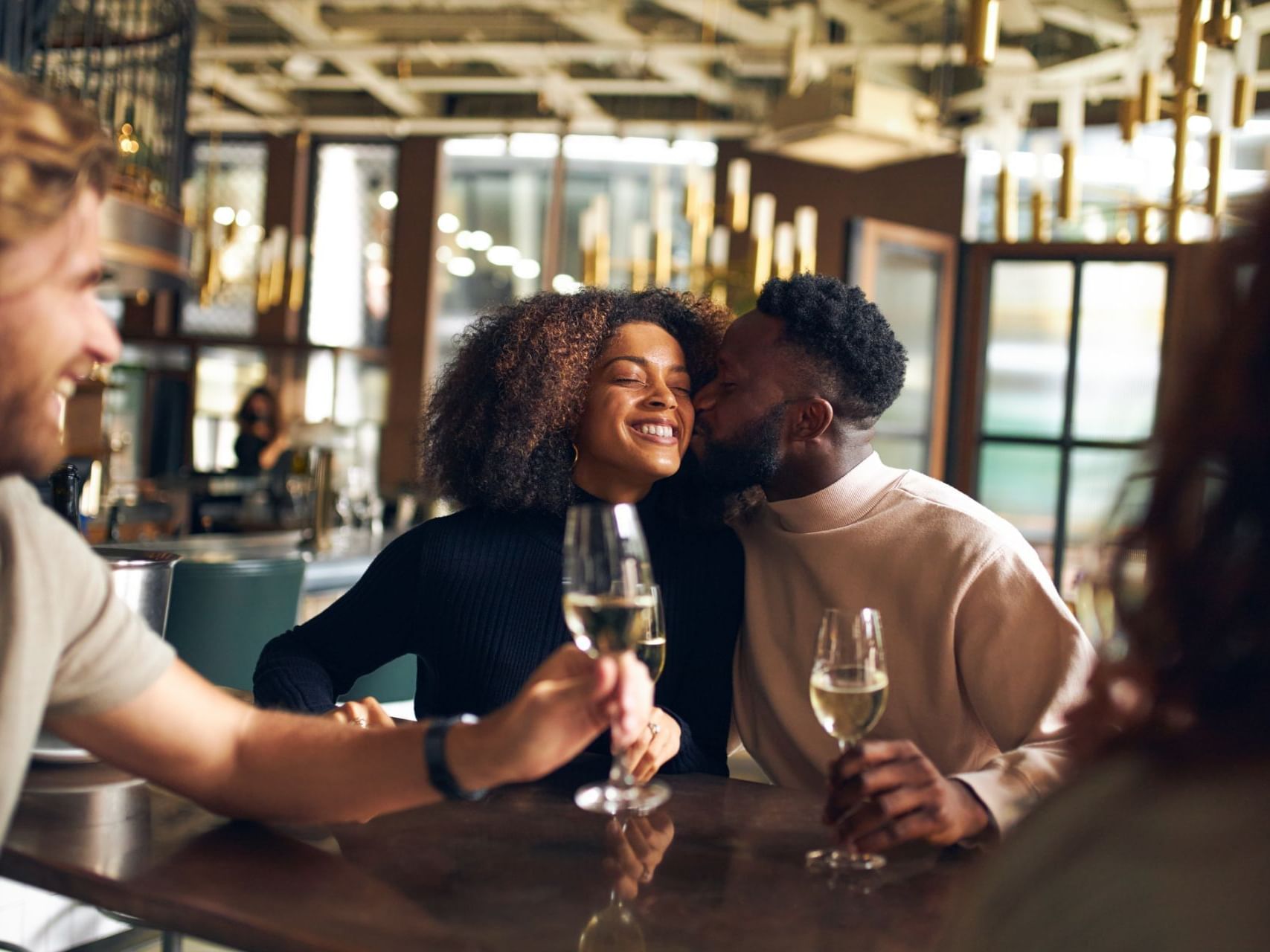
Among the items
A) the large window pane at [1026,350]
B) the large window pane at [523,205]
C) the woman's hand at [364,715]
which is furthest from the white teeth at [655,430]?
the large window pane at [523,205]

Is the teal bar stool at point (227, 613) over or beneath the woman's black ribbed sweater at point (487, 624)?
beneath

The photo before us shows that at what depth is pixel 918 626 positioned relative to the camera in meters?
1.71

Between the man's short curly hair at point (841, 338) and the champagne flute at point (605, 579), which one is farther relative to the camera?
the man's short curly hair at point (841, 338)

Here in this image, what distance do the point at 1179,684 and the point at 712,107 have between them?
348 inches

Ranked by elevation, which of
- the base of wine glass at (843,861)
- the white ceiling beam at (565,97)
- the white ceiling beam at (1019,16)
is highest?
the white ceiling beam at (1019,16)

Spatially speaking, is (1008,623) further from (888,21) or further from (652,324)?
(888,21)

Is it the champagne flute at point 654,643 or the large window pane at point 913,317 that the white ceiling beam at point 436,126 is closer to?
the large window pane at point 913,317

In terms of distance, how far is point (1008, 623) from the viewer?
63.1 inches

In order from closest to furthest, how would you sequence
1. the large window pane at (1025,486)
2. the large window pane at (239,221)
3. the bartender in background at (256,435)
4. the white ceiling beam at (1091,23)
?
the large window pane at (1025,486), the white ceiling beam at (1091,23), the bartender in background at (256,435), the large window pane at (239,221)

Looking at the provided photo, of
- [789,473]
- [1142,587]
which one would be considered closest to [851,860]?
[1142,587]

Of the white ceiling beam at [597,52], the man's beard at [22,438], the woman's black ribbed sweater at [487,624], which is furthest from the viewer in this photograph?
the white ceiling beam at [597,52]

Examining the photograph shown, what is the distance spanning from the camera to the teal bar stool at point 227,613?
2900 mm

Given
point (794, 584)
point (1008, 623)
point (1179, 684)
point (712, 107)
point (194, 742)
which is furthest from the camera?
point (712, 107)

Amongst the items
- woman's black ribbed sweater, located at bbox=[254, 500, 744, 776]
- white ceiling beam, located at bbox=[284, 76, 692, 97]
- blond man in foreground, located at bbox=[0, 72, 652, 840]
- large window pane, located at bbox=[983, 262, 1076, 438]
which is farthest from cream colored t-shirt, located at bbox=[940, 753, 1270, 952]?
white ceiling beam, located at bbox=[284, 76, 692, 97]
